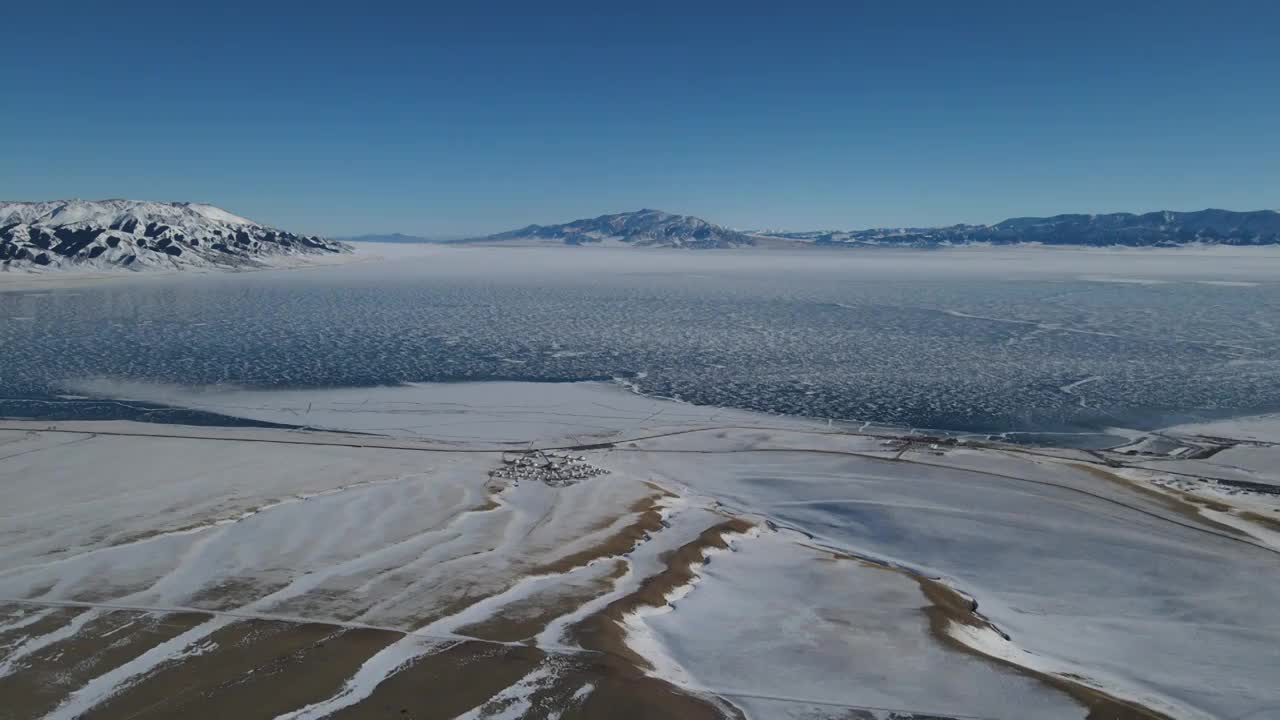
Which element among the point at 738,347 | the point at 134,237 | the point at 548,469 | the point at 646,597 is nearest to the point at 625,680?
the point at 646,597

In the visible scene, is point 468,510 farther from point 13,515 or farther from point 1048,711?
point 1048,711

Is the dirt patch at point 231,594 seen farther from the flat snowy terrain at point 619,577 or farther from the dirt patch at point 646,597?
the dirt patch at point 646,597

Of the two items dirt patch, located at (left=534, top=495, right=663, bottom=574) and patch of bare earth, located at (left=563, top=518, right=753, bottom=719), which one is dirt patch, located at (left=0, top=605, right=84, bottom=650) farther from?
patch of bare earth, located at (left=563, top=518, right=753, bottom=719)

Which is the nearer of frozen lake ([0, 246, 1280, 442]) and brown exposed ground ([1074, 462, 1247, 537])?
brown exposed ground ([1074, 462, 1247, 537])

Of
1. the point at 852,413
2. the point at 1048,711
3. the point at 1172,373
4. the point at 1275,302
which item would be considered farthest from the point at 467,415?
the point at 1275,302

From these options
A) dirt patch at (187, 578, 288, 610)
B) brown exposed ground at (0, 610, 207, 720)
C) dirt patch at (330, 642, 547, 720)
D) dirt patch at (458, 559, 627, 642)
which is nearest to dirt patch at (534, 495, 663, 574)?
dirt patch at (458, 559, 627, 642)

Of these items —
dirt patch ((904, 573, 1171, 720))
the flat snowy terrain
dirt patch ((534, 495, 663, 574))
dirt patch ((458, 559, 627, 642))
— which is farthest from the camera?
dirt patch ((534, 495, 663, 574))

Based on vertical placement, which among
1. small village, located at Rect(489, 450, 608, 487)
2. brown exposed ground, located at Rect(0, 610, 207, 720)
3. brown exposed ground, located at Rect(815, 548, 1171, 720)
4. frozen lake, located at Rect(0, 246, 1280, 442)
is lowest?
brown exposed ground, located at Rect(815, 548, 1171, 720)
